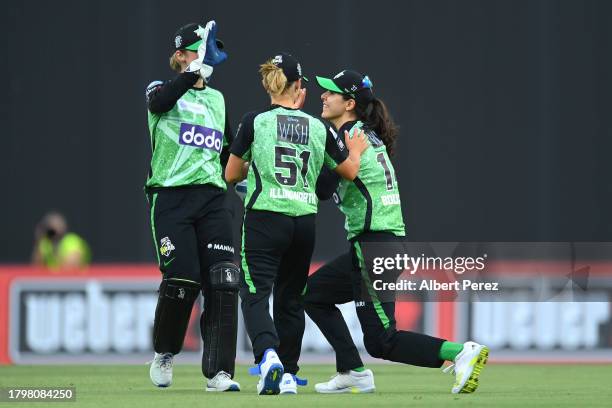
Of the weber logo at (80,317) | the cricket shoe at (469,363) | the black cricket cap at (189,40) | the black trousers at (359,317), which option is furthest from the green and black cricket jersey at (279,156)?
the weber logo at (80,317)

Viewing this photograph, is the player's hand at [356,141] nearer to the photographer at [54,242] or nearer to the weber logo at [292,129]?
the weber logo at [292,129]

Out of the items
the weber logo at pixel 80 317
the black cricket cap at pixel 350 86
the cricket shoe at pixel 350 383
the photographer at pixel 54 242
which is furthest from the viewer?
the photographer at pixel 54 242

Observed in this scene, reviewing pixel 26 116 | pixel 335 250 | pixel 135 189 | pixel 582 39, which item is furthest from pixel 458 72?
pixel 26 116

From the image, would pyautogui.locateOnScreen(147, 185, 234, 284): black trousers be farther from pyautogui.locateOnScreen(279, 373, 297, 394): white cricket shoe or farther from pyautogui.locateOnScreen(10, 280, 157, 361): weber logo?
pyautogui.locateOnScreen(10, 280, 157, 361): weber logo

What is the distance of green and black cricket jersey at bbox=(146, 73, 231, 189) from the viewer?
311 inches

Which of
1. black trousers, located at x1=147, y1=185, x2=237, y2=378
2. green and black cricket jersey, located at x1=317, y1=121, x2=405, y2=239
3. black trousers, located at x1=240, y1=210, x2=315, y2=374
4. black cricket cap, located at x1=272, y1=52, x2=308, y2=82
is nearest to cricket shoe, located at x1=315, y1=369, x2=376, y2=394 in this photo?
black trousers, located at x1=240, y1=210, x2=315, y2=374

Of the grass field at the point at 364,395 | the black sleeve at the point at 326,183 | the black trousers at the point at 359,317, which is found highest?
the black sleeve at the point at 326,183

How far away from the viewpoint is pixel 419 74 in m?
15.7

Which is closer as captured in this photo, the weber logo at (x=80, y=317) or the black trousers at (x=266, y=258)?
the black trousers at (x=266, y=258)

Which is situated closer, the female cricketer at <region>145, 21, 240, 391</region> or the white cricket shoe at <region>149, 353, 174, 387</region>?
the female cricketer at <region>145, 21, 240, 391</region>

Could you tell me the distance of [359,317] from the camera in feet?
26.0

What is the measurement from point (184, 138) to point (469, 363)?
1.96 metres

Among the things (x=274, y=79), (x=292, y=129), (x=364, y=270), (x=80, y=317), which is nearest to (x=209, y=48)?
(x=274, y=79)

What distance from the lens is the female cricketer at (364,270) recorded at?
7.76 metres
